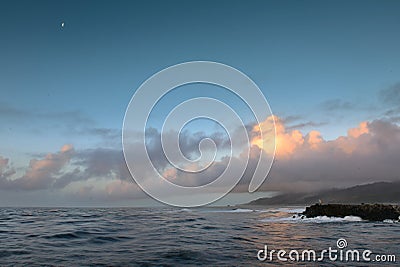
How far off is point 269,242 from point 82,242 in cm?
1810

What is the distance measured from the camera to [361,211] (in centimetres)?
6706

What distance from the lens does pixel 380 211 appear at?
64625 mm

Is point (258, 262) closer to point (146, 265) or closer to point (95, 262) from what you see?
point (146, 265)

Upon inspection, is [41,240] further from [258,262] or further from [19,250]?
[258,262]

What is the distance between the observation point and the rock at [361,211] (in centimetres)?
6309

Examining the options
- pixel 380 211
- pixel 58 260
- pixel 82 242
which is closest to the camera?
pixel 58 260

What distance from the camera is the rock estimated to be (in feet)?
207

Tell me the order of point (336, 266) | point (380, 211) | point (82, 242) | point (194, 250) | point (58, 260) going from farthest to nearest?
point (380, 211)
point (82, 242)
point (194, 250)
point (58, 260)
point (336, 266)

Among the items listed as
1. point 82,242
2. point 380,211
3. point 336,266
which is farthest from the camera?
point 380,211

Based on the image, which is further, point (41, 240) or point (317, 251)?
point (41, 240)

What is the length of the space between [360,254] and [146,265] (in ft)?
53.8

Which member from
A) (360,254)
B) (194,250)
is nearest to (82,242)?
(194,250)

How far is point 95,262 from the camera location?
20.7 m

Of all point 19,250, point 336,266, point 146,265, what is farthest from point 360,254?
point 19,250
